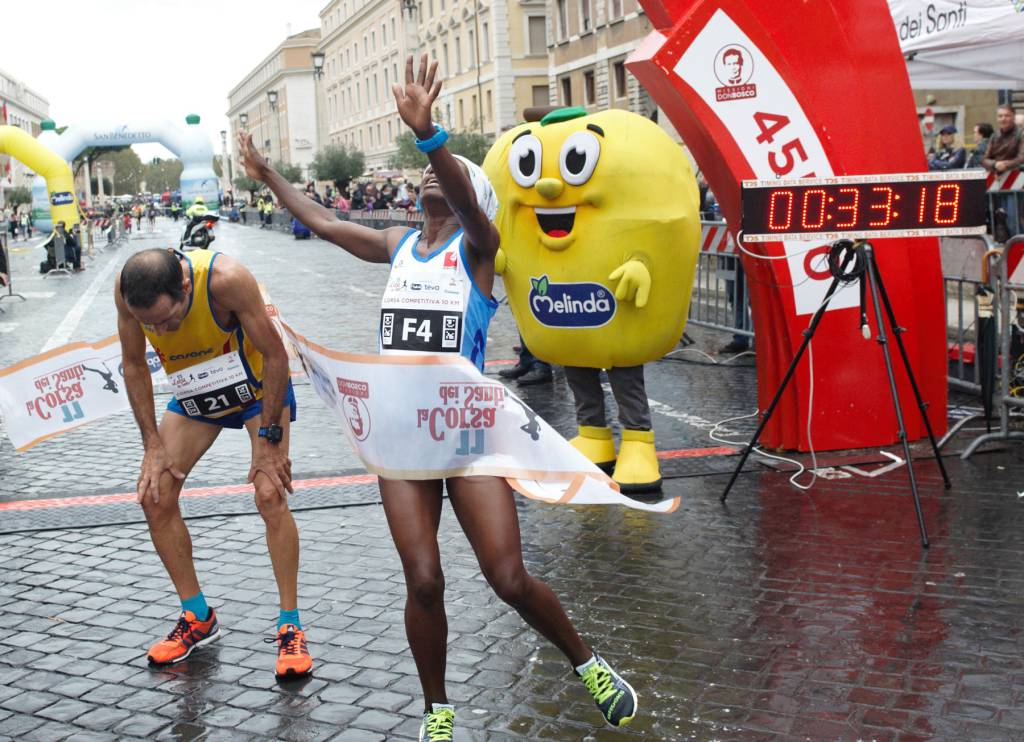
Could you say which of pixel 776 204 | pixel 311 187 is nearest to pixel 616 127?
pixel 776 204

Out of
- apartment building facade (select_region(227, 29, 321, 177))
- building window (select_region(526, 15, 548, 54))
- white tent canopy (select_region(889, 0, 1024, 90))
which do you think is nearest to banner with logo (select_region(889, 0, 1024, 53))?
white tent canopy (select_region(889, 0, 1024, 90))

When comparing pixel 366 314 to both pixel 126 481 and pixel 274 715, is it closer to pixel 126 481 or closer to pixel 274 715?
pixel 126 481

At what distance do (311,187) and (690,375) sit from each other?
151 ft

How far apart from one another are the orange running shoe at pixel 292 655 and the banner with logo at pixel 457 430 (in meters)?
1.01

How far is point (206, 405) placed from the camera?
4.45 metres

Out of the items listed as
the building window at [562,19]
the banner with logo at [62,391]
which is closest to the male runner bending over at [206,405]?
the banner with logo at [62,391]

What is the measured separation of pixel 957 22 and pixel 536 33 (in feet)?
157

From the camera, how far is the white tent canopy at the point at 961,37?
1034 cm

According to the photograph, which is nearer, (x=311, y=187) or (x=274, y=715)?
(x=274, y=715)

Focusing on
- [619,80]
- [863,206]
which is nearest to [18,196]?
[619,80]

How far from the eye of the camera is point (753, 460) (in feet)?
23.8

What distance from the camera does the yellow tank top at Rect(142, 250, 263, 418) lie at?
14.1 feet

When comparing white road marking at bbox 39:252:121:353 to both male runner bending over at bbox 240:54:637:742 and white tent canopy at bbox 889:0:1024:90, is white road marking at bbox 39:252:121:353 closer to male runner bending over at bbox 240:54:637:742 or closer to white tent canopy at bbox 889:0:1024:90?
male runner bending over at bbox 240:54:637:742

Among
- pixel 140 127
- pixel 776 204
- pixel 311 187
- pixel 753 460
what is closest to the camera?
pixel 776 204
